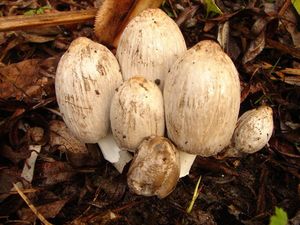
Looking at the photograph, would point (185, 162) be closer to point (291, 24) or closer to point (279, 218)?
point (279, 218)

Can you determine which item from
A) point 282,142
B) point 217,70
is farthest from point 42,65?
point 282,142

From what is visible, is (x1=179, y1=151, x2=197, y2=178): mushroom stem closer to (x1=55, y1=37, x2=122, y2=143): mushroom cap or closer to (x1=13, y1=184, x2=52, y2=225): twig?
(x1=55, y1=37, x2=122, y2=143): mushroom cap

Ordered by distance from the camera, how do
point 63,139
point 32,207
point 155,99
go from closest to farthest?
point 155,99, point 32,207, point 63,139

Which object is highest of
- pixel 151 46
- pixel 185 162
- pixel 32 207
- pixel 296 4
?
pixel 151 46

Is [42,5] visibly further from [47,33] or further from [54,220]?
[54,220]

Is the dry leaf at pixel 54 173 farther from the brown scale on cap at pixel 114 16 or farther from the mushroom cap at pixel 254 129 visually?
the mushroom cap at pixel 254 129

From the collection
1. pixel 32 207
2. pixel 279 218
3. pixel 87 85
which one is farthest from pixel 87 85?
pixel 279 218
